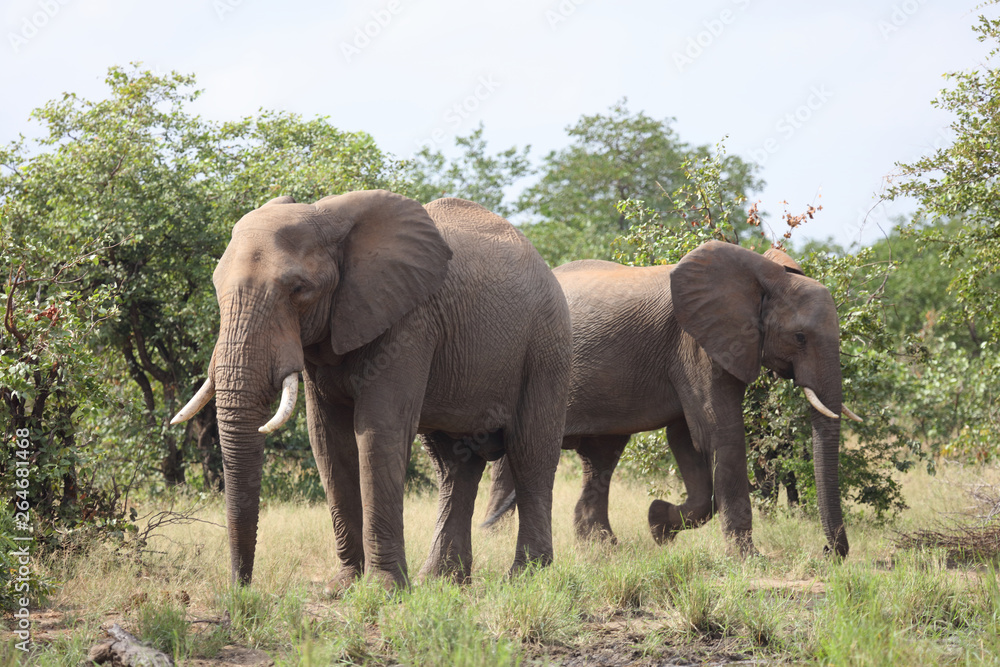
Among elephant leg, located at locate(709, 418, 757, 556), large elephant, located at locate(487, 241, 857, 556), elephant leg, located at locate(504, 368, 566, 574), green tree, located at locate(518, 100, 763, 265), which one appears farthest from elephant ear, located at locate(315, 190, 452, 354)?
green tree, located at locate(518, 100, 763, 265)

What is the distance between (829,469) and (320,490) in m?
6.21

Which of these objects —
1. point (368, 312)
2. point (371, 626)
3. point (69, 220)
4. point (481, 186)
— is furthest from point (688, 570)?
point (481, 186)

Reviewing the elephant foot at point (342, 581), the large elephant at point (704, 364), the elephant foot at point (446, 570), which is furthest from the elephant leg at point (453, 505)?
the large elephant at point (704, 364)

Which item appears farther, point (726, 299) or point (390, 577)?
point (726, 299)

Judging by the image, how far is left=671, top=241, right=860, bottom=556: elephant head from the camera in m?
8.16

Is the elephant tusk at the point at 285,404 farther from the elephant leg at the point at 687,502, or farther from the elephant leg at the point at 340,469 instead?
the elephant leg at the point at 687,502

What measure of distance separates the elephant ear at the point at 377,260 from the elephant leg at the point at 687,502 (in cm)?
364

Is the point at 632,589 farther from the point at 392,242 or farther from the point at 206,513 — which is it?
the point at 206,513

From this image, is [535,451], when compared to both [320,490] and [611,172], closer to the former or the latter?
[320,490]

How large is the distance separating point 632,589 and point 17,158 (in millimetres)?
9131

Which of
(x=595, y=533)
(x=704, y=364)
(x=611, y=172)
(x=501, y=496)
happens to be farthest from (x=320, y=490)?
(x=611, y=172)

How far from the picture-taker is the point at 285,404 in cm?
524

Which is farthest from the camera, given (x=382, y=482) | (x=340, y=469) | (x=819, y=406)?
A: (x=819, y=406)

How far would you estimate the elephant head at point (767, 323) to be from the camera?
8.16 meters
